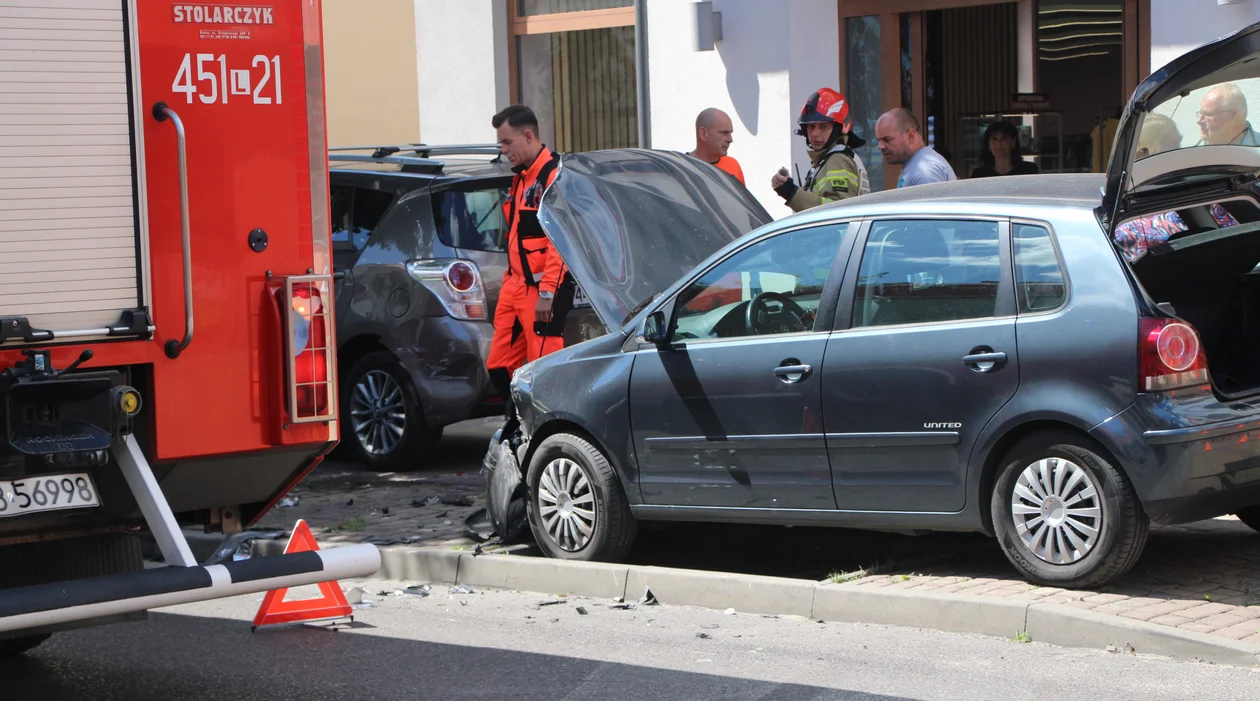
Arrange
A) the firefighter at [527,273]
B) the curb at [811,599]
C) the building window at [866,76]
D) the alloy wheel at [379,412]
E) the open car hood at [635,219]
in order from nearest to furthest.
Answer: the curb at [811,599], the open car hood at [635,219], the firefighter at [527,273], the alloy wheel at [379,412], the building window at [866,76]

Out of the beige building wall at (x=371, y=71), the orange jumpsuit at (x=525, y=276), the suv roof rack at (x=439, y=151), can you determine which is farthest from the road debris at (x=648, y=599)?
the beige building wall at (x=371, y=71)

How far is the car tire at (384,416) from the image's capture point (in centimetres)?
1064

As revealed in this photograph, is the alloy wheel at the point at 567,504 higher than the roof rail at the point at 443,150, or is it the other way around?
the roof rail at the point at 443,150

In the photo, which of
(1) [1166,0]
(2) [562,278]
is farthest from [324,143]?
(1) [1166,0]

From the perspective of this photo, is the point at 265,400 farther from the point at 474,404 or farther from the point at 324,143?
the point at 474,404

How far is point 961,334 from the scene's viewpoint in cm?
655

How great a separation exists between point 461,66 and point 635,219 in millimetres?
7880

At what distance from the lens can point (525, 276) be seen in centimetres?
889

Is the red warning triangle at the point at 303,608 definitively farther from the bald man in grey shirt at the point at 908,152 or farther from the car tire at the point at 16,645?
the bald man in grey shirt at the point at 908,152

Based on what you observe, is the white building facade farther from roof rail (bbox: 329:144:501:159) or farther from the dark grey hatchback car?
the dark grey hatchback car

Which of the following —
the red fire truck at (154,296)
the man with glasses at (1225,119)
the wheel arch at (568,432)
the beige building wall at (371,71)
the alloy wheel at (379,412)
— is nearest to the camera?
Result: the red fire truck at (154,296)

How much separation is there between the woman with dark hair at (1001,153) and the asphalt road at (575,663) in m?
6.74

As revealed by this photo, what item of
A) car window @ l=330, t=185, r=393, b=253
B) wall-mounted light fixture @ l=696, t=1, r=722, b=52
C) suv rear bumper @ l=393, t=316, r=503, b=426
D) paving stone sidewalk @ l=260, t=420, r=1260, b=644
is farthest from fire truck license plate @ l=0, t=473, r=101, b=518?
wall-mounted light fixture @ l=696, t=1, r=722, b=52

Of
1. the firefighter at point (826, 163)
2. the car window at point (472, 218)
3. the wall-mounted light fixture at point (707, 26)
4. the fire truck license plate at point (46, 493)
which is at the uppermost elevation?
the wall-mounted light fixture at point (707, 26)
